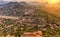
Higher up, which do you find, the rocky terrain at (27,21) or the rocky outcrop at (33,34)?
the rocky terrain at (27,21)

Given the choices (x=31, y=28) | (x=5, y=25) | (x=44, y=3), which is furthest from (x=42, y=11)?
(x=5, y=25)

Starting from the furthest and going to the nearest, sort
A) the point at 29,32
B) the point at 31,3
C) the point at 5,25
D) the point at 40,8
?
1. the point at 31,3
2. the point at 40,8
3. the point at 5,25
4. the point at 29,32

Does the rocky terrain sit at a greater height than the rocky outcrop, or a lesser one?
greater

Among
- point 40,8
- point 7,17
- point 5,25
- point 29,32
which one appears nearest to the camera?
point 29,32

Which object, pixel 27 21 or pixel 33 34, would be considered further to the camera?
pixel 27 21

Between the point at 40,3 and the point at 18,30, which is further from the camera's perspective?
the point at 40,3

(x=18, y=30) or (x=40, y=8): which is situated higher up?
(x=40, y=8)

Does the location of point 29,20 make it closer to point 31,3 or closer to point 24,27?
point 24,27

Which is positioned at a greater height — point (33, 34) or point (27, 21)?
point (27, 21)
